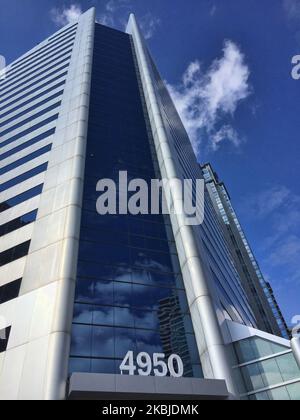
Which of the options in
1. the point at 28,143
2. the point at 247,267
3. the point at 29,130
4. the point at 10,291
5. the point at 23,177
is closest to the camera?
the point at 10,291

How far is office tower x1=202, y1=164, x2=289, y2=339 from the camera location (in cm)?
8762

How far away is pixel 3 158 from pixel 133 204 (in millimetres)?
16657

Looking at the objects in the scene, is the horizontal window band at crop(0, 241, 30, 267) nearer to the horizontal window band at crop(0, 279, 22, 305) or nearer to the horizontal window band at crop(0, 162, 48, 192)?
the horizontal window band at crop(0, 279, 22, 305)

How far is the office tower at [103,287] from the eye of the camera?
16688 millimetres

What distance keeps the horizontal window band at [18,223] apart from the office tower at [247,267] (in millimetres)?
67669

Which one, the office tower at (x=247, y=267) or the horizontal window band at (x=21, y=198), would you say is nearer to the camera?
the horizontal window band at (x=21, y=198)

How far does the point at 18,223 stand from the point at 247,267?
8325 centimetres

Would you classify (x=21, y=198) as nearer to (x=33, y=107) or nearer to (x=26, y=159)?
(x=26, y=159)

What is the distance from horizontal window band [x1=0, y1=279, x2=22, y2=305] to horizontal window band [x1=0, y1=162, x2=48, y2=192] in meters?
11.1

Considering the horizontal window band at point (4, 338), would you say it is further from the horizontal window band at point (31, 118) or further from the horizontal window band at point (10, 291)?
the horizontal window band at point (31, 118)

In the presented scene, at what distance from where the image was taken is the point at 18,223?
26078 millimetres

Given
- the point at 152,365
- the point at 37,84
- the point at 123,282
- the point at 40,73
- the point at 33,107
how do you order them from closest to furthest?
the point at 152,365
the point at 123,282
the point at 33,107
the point at 37,84
the point at 40,73

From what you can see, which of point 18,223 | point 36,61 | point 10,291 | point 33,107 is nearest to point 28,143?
point 33,107

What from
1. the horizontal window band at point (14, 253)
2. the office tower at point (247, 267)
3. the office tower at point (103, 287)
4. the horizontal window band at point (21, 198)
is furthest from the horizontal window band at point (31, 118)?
the office tower at point (247, 267)
